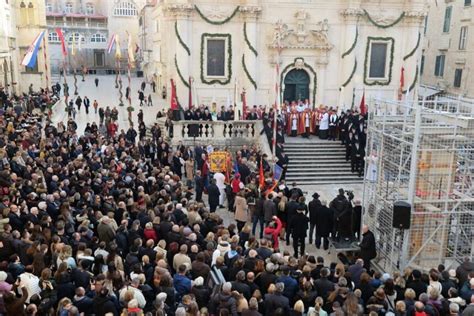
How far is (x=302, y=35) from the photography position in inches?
1086

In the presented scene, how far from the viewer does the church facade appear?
27078mm

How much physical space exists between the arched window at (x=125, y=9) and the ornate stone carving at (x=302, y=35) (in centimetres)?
4815

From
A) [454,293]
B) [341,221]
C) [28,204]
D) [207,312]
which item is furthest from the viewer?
[341,221]

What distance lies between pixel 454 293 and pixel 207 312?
4.32m

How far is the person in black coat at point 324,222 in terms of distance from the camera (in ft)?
44.3

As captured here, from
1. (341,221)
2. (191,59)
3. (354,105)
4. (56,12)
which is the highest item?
(56,12)

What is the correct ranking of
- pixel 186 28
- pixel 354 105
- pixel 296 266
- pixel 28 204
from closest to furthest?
1. pixel 296 266
2. pixel 28 204
3. pixel 186 28
4. pixel 354 105

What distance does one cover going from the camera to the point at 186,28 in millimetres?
26828

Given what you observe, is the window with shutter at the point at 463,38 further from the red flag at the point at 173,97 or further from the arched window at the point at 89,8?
the arched window at the point at 89,8

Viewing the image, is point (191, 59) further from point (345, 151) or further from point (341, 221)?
point (341, 221)

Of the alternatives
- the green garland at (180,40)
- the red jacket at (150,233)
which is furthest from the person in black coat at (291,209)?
the green garland at (180,40)

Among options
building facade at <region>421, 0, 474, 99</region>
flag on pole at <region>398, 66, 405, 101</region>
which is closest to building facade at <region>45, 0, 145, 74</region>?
building facade at <region>421, 0, 474, 99</region>

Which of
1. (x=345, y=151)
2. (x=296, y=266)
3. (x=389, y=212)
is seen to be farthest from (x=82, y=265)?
(x=345, y=151)

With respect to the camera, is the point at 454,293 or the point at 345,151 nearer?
the point at 454,293
